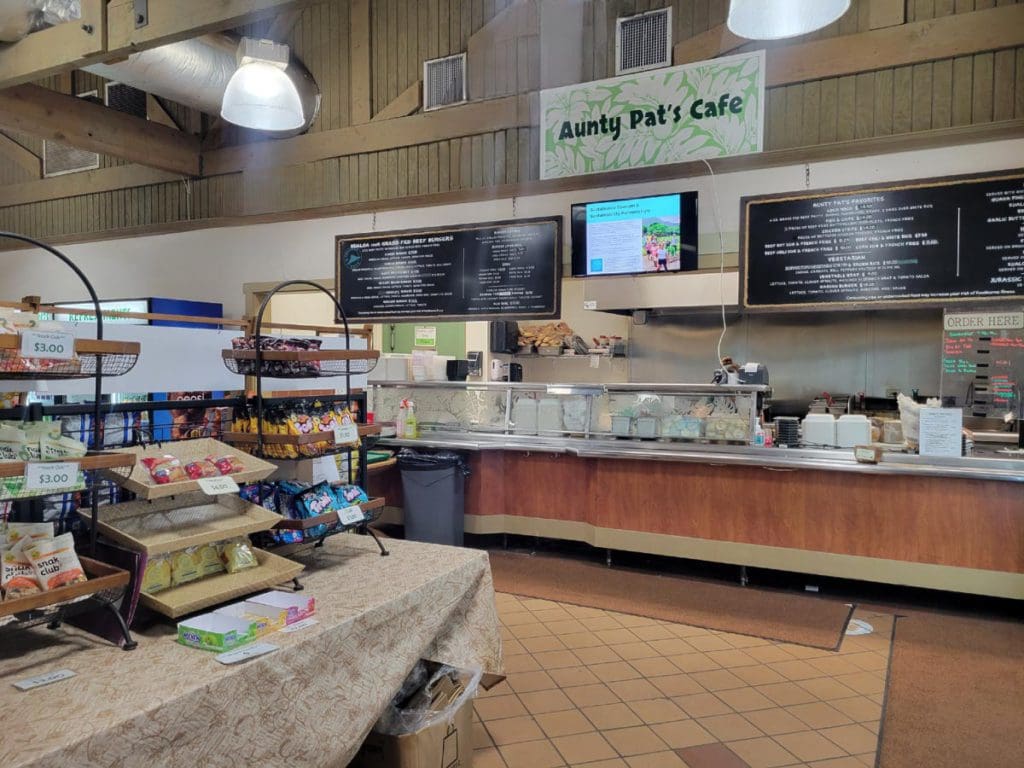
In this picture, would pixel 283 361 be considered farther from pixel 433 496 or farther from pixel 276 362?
pixel 433 496

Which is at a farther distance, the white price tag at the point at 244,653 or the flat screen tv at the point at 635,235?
the flat screen tv at the point at 635,235

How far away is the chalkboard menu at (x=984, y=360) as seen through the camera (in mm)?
5266

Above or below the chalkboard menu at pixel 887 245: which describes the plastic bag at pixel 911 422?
below

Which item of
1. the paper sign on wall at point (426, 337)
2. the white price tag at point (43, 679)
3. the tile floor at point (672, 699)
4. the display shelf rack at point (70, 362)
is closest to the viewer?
the white price tag at point (43, 679)

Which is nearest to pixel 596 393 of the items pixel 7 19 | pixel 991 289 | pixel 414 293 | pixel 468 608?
pixel 414 293

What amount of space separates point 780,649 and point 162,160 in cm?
708

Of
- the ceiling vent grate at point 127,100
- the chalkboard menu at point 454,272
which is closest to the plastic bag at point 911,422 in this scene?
the chalkboard menu at point 454,272

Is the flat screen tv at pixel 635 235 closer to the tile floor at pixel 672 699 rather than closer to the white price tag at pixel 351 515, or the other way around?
the tile floor at pixel 672 699

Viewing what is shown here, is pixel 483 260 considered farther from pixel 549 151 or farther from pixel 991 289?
pixel 991 289

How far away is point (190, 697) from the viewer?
143 cm

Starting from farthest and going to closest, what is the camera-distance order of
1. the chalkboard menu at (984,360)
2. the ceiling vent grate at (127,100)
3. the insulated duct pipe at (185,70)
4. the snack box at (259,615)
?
the ceiling vent grate at (127,100), the insulated duct pipe at (185,70), the chalkboard menu at (984,360), the snack box at (259,615)

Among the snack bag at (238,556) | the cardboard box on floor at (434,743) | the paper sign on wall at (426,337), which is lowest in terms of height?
the cardboard box on floor at (434,743)

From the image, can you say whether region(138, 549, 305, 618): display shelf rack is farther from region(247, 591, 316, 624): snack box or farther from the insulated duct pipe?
the insulated duct pipe

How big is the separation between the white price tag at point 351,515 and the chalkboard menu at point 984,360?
502 cm
